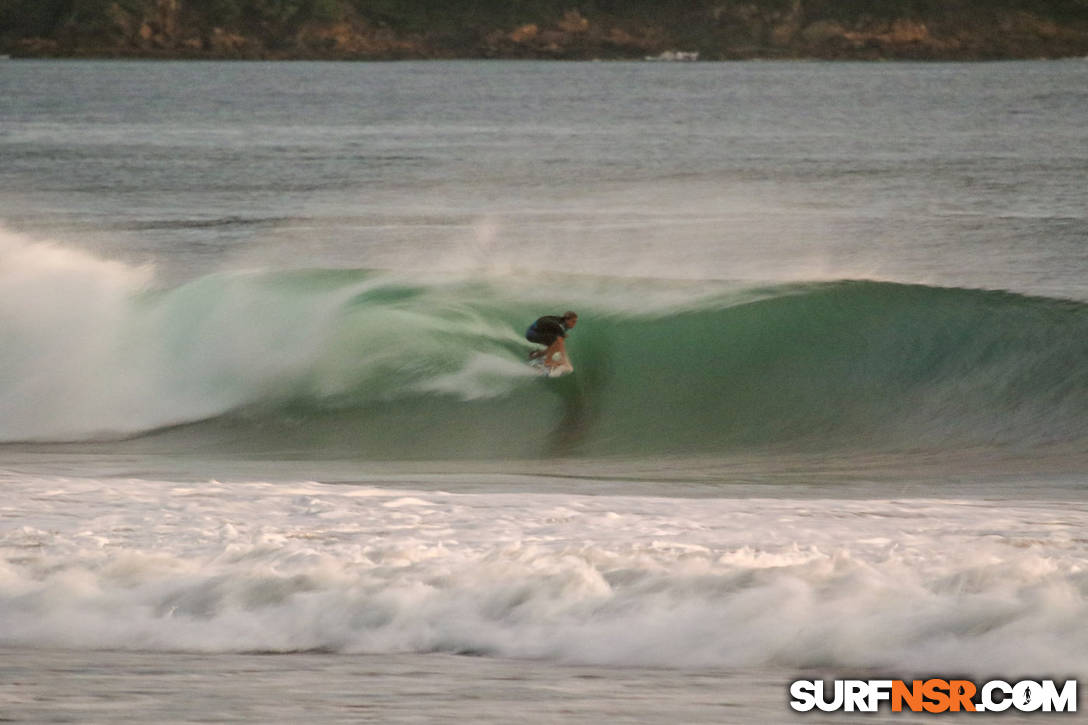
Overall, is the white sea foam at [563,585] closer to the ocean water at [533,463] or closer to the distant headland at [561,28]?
the ocean water at [533,463]

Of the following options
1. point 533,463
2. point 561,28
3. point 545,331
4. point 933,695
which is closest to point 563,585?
point 933,695

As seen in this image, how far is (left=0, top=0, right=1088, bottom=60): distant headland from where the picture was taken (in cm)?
16538

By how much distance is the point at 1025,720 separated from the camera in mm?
4922

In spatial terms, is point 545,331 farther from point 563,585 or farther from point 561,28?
point 561,28

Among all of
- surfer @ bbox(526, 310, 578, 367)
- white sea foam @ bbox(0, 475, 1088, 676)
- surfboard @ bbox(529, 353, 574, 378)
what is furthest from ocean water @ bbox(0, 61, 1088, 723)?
surfer @ bbox(526, 310, 578, 367)

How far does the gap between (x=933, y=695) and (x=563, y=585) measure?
1.49 metres

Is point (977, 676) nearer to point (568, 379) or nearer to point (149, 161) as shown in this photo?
point (568, 379)

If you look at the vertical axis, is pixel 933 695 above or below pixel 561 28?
below

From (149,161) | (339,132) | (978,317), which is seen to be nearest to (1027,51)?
(339,132)

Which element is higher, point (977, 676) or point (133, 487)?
point (133, 487)

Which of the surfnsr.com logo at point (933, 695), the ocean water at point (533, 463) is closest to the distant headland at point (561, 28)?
the ocean water at point (533, 463)

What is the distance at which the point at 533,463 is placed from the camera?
34.4ft

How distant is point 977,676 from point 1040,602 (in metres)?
0.60

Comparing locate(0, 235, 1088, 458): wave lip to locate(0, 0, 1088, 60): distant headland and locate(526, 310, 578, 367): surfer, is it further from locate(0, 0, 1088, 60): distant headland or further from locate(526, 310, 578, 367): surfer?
locate(0, 0, 1088, 60): distant headland
